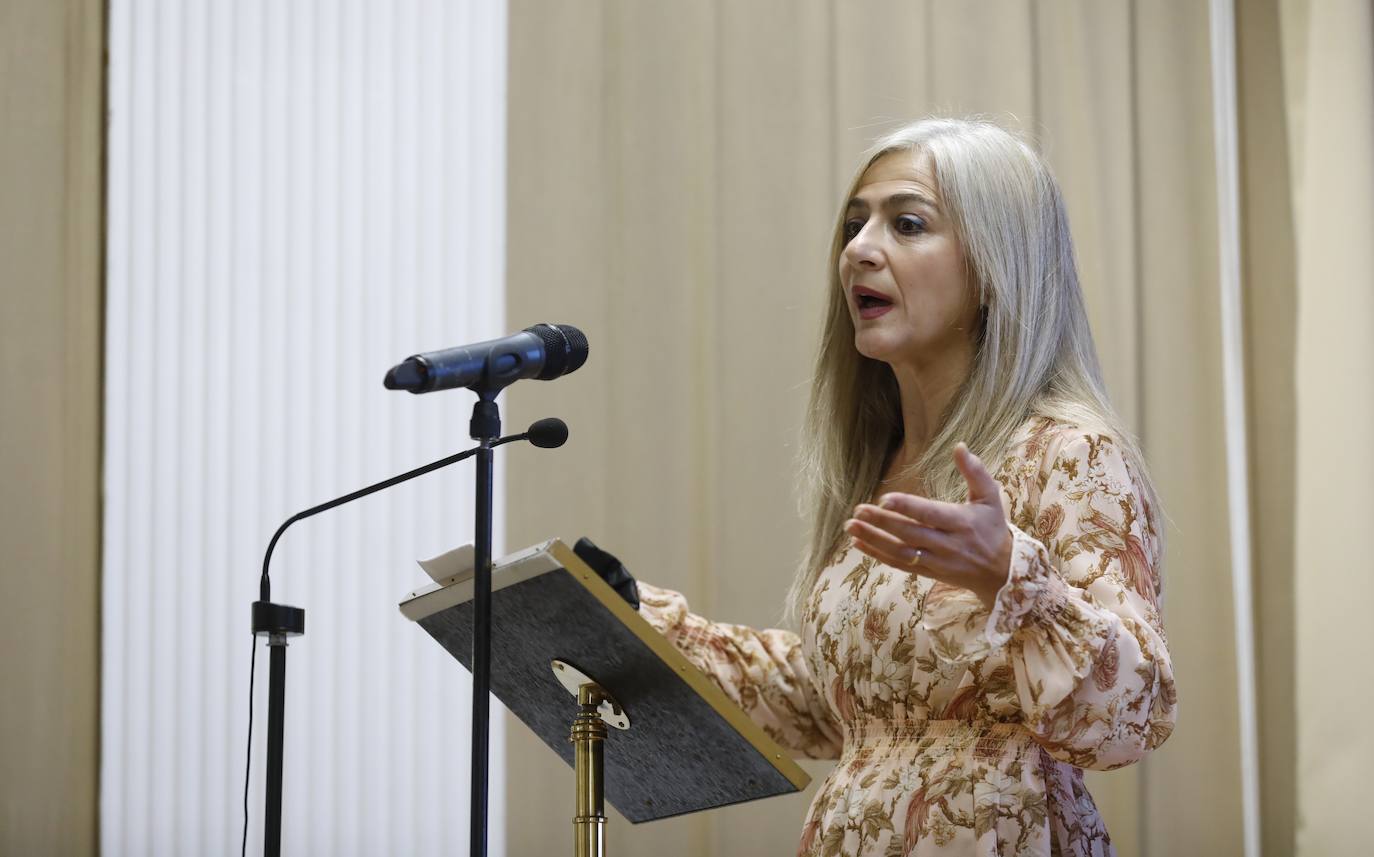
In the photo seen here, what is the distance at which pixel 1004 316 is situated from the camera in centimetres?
190

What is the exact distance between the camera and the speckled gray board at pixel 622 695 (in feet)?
5.04

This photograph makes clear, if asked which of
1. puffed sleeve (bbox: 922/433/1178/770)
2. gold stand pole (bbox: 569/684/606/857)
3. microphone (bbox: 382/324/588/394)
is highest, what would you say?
microphone (bbox: 382/324/588/394)

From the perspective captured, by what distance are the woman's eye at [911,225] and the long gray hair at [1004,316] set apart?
0.04m

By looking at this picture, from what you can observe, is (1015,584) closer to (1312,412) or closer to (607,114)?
(1312,412)

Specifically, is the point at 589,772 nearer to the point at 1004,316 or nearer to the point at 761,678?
the point at 761,678

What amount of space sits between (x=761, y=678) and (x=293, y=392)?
1.56 m

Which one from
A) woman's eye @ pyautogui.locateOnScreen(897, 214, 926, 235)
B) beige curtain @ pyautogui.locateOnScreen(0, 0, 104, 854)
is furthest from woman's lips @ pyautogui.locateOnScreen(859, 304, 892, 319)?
beige curtain @ pyautogui.locateOnScreen(0, 0, 104, 854)

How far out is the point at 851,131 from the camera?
3186 mm

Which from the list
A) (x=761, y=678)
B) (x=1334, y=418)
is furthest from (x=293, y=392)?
(x=1334, y=418)

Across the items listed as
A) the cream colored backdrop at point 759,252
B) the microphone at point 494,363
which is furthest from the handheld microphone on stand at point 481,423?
the cream colored backdrop at point 759,252

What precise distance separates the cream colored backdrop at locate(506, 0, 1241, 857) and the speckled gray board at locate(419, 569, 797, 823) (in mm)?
1189

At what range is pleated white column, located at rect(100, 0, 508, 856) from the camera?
3.13m

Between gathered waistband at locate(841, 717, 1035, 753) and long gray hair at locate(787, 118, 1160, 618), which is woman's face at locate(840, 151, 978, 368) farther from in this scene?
gathered waistband at locate(841, 717, 1035, 753)

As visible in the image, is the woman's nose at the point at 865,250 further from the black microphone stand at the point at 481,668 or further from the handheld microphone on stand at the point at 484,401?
the black microphone stand at the point at 481,668
